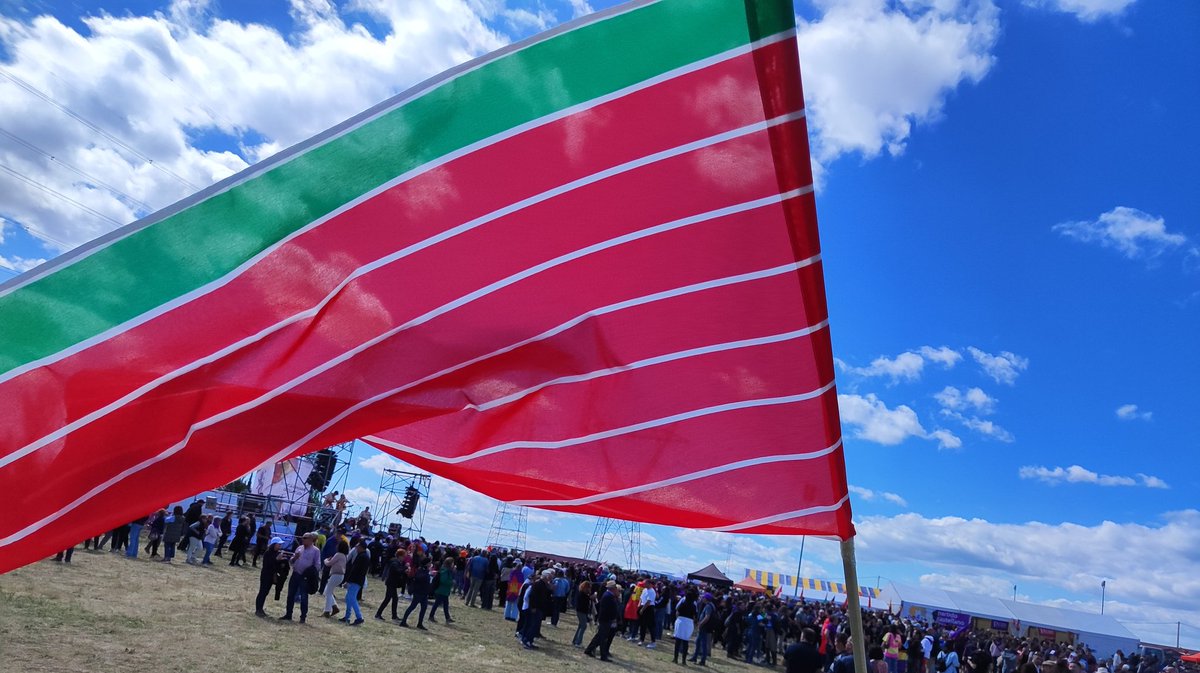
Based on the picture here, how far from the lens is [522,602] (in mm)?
20375

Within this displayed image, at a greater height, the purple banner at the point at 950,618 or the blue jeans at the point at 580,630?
the purple banner at the point at 950,618

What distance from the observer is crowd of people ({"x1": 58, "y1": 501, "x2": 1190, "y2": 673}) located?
1767 cm

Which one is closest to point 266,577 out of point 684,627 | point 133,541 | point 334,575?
point 334,575

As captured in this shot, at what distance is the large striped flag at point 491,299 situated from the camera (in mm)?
2723

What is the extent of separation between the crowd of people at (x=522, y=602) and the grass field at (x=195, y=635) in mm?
690

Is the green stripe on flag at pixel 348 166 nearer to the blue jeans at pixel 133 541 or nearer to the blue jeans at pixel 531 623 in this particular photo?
the blue jeans at pixel 531 623

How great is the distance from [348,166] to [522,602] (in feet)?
61.7

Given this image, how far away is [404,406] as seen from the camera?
3125 mm

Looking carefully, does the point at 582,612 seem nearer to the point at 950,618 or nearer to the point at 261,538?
the point at 261,538

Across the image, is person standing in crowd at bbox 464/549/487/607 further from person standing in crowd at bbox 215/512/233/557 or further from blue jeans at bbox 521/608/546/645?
person standing in crowd at bbox 215/512/233/557

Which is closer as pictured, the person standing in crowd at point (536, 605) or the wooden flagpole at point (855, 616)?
the wooden flagpole at point (855, 616)

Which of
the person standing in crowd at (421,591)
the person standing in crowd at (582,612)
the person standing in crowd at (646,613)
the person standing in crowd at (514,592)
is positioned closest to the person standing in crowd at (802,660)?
the person standing in crowd at (421,591)

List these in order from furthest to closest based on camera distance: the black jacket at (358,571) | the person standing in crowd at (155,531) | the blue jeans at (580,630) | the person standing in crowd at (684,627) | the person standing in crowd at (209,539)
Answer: the person standing in crowd at (155,531) < the person standing in crowd at (209,539) < the person standing in crowd at (684,627) < the blue jeans at (580,630) < the black jacket at (358,571)

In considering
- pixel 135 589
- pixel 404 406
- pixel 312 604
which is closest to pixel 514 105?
pixel 404 406
